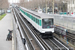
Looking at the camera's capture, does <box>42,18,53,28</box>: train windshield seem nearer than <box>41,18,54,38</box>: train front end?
No

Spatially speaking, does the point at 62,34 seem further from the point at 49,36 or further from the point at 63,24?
the point at 63,24

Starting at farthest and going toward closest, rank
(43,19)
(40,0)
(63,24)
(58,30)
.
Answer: (40,0)
(63,24)
(58,30)
(43,19)

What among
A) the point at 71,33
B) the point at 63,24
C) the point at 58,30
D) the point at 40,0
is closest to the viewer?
the point at 71,33

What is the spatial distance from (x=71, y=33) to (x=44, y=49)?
6691 millimetres

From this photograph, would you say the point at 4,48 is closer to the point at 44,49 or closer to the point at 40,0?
the point at 44,49

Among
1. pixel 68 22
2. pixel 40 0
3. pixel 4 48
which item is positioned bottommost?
pixel 4 48

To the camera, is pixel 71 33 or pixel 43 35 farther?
pixel 71 33

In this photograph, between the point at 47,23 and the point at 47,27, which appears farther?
the point at 47,23

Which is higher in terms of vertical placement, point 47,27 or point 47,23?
point 47,23

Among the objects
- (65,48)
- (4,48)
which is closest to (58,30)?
(65,48)

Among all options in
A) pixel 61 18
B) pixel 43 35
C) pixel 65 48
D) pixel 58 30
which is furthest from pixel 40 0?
pixel 65 48

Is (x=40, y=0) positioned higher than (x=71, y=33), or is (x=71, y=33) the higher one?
(x=40, y=0)

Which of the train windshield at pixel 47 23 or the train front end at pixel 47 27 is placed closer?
the train front end at pixel 47 27

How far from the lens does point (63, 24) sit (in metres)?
22.2
